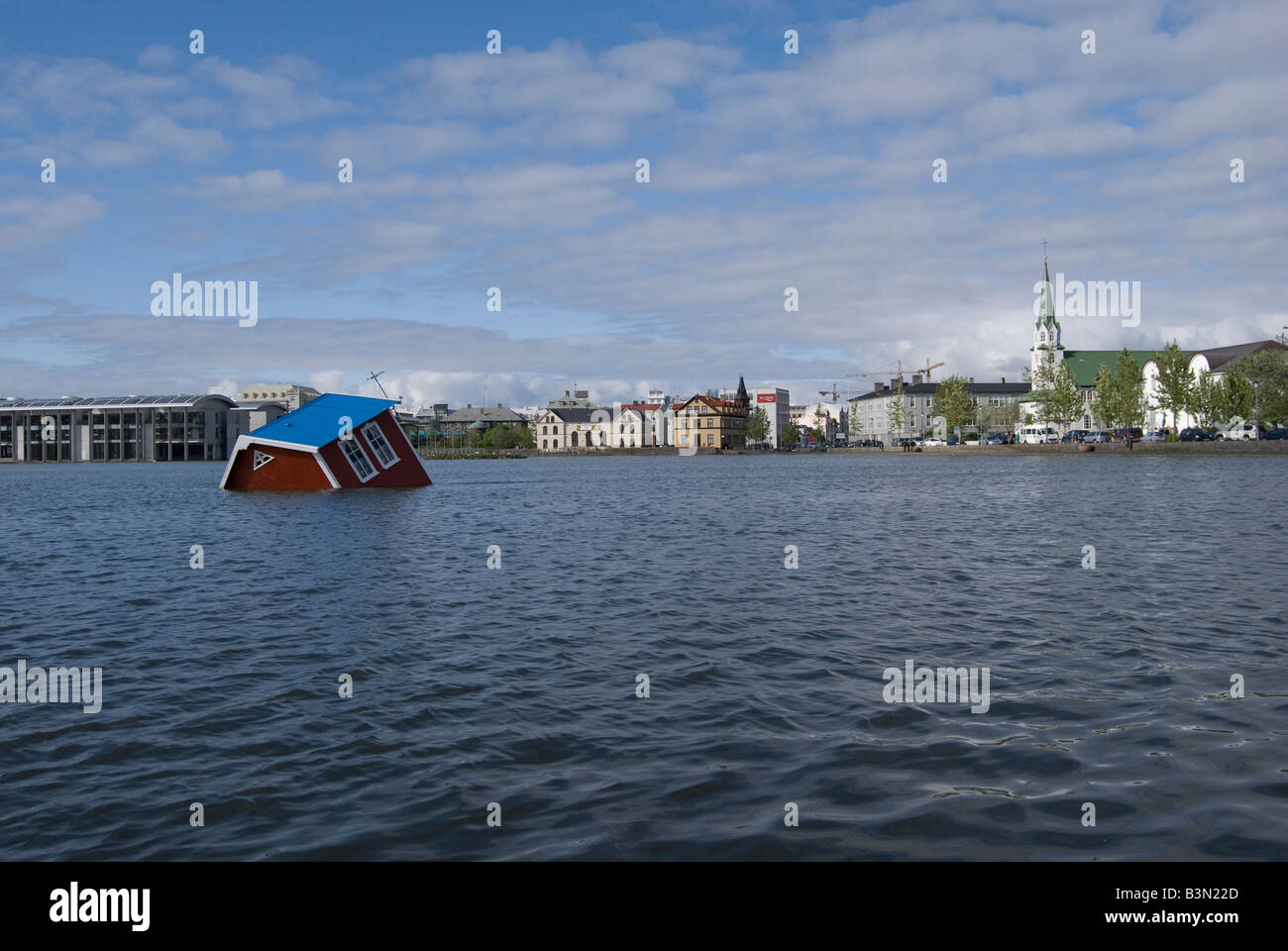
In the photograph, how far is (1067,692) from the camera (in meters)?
11.3

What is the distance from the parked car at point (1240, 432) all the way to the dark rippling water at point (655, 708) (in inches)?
3640

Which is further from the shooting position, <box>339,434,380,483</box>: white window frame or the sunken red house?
Result: <box>339,434,380,483</box>: white window frame

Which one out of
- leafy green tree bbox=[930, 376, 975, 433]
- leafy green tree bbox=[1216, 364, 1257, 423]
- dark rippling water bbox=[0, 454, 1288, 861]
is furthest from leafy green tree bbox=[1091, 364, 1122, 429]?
dark rippling water bbox=[0, 454, 1288, 861]

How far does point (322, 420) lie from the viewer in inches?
2226

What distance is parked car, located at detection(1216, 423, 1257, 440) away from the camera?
4094 inches

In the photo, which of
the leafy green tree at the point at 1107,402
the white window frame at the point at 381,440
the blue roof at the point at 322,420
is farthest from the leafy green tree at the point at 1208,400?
the blue roof at the point at 322,420

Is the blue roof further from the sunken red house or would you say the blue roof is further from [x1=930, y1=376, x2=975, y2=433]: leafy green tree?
[x1=930, y1=376, x2=975, y2=433]: leafy green tree

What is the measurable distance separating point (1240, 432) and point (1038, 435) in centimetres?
4266

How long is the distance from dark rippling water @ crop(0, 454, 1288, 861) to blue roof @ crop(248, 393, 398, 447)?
94.4 ft

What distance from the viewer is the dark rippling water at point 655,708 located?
24.8ft

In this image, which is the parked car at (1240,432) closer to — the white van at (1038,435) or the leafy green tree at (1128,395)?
the leafy green tree at (1128,395)
